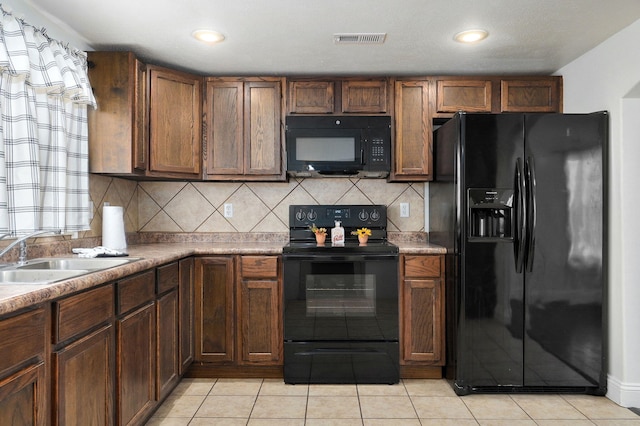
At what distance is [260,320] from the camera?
9.45 feet

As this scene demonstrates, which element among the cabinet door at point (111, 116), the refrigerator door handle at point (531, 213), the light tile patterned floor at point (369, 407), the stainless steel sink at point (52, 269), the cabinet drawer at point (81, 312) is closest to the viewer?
the cabinet drawer at point (81, 312)

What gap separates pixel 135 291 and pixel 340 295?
4.37 feet

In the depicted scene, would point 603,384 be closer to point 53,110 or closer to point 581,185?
point 581,185

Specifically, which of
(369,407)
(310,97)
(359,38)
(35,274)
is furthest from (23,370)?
(310,97)

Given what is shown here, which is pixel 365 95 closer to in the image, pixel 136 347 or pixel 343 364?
pixel 343 364

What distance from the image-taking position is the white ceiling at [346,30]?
220 centimetres

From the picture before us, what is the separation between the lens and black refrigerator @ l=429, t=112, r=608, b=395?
8.62 ft

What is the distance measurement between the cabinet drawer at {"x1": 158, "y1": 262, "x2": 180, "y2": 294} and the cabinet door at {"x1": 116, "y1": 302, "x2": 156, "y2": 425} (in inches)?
6.1

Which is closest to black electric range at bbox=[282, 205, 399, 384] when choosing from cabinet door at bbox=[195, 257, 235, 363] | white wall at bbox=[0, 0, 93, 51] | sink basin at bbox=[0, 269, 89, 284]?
cabinet door at bbox=[195, 257, 235, 363]

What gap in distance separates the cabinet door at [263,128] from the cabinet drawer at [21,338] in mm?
1978

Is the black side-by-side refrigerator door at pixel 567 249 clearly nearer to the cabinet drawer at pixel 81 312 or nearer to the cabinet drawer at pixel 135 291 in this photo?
the cabinet drawer at pixel 135 291

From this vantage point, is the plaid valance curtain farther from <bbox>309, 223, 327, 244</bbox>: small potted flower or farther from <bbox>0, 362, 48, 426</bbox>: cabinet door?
<bbox>309, 223, 327, 244</bbox>: small potted flower

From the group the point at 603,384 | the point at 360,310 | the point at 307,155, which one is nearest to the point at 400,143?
the point at 307,155

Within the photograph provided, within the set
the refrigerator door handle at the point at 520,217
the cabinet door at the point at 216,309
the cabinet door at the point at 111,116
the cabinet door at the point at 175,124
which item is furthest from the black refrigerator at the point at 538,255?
the cabinet door at the point at 111,116
